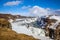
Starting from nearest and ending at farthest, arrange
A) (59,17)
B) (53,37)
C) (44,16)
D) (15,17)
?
(53,37), (59,17), (44,16), (15,17)

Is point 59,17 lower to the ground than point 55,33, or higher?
higher

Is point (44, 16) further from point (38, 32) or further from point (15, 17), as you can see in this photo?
point (15, 17)

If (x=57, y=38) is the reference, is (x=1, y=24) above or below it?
above

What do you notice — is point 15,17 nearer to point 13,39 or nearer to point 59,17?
point 59,17

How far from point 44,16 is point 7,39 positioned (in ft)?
29.5

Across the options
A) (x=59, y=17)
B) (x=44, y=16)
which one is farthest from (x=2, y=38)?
(x=44, y=16)

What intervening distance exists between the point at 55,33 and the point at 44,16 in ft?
19.0

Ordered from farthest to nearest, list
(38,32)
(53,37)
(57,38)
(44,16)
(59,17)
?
(44,16) < (38,32) < (59,17) < (53,37) < (57,38)

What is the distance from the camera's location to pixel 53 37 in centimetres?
1055

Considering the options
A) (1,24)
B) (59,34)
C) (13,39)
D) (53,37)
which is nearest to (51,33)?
(53,37)

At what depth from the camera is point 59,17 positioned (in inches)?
497

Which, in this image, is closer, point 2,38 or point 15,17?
point 2,38

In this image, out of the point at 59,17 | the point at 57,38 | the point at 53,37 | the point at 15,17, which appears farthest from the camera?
the point at 15,17

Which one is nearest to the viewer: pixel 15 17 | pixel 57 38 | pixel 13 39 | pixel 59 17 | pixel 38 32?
pixel 13 39
